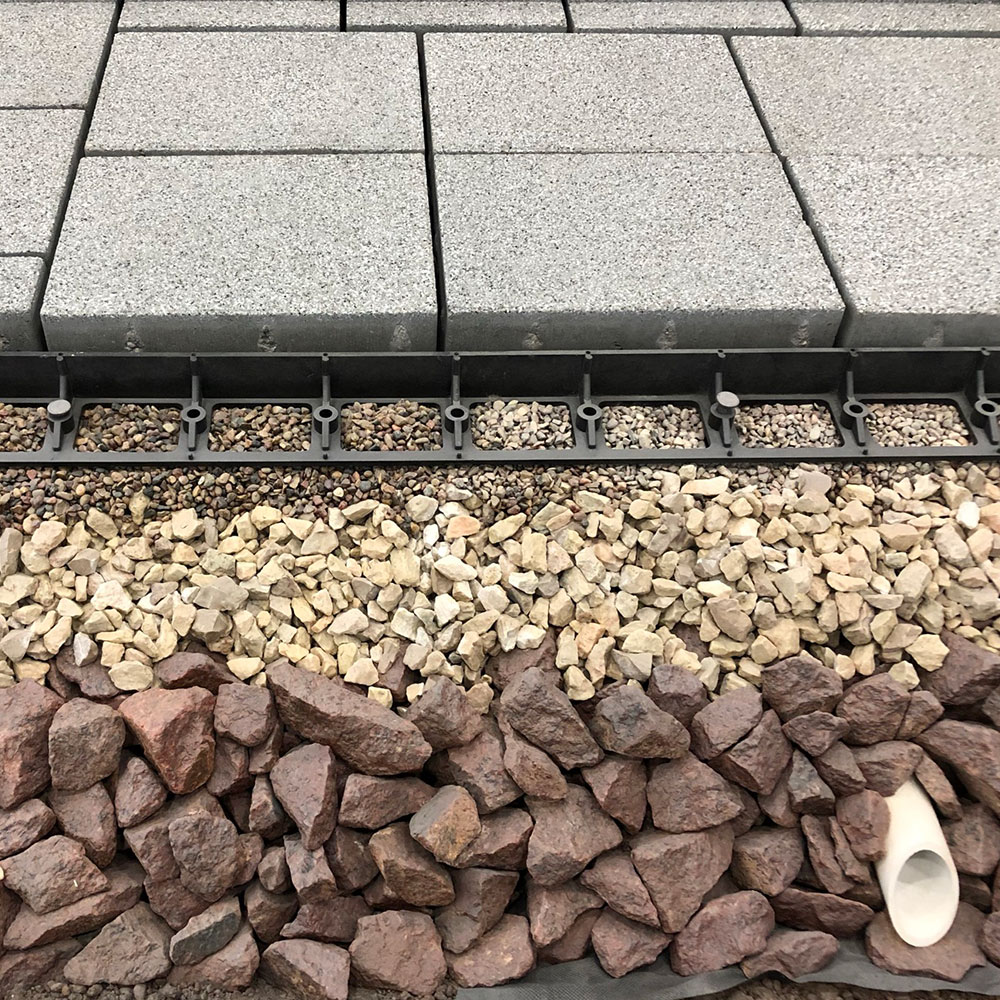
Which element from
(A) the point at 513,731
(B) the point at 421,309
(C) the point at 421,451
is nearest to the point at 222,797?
(A) the point at 513,731

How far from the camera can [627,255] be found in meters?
2.65

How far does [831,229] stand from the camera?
109 inches

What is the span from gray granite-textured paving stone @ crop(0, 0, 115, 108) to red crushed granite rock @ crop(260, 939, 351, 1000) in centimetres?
256

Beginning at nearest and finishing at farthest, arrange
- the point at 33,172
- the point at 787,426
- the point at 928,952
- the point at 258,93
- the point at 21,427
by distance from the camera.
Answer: the point at 928,952, the point at 21,427, the point at 787,426, the point at 33,172, the point at 258,93

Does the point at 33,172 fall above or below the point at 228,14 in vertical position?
below

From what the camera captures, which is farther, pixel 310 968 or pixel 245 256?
pixel 245 256

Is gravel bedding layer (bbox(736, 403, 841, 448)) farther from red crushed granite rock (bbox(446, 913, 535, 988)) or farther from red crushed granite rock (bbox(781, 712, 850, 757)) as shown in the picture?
red crushed granite rock (bbox(446, 913, 535, 988))

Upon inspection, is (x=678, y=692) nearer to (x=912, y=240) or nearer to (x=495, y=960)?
(x=495, y=960)

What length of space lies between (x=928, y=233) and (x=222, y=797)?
7.87ft

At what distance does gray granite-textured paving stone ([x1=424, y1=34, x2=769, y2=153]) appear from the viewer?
9.89ft

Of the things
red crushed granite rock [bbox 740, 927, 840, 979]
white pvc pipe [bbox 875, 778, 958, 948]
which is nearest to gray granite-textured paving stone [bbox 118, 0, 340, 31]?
white pvc pipe [bbox 875, 778, 958, 948]

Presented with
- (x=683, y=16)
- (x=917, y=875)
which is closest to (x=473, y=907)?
(x=917, y=875)

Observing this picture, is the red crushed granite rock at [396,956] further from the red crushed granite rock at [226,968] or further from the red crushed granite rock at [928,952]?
the red crushed granite rock at [928,952]

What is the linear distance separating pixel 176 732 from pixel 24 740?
0.31 m
